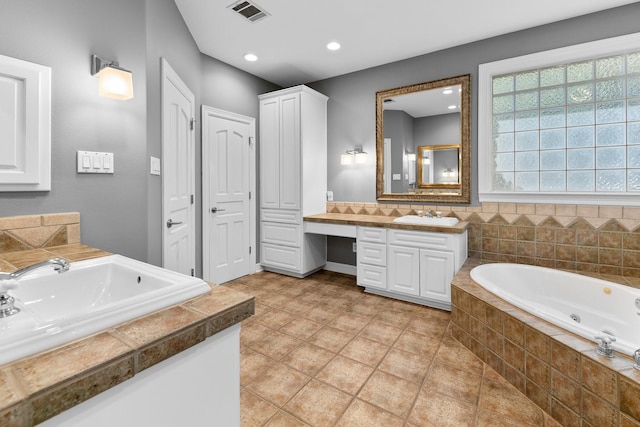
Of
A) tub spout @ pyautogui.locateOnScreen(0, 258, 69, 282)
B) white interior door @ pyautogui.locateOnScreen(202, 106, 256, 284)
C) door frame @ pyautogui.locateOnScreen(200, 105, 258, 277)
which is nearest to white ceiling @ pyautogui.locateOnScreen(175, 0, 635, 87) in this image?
door frame @ pyautogui.locateOnScreen(200, 105, 258, 277)

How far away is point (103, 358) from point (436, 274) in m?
2.79

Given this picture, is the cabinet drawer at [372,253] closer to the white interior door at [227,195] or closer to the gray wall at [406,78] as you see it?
the gray wall at [406,78]

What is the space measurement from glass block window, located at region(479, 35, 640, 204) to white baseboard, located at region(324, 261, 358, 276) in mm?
1814

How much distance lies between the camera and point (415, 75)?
11.5 ft

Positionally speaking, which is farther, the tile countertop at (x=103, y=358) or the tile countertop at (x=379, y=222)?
the tile countertop at (x=379, y=222)

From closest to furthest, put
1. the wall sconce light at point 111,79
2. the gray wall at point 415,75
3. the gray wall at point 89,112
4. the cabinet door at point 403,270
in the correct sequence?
the gray wall at point 89,112, the wall sconce light at point 111,79, the gray wall at point 415,75, the cabinet door at point 403,270

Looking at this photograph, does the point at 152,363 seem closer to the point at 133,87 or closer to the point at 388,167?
the point at 133,87

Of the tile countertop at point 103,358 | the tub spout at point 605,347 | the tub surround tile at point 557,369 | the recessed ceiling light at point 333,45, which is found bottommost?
the tub surround tile at point 557,369

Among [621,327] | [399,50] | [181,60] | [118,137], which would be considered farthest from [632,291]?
[181,60]

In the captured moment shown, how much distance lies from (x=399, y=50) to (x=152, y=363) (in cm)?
359

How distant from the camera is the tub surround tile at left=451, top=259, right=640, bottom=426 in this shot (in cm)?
Result: 131

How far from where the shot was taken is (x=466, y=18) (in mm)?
2738

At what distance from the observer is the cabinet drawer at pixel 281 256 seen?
3924mm

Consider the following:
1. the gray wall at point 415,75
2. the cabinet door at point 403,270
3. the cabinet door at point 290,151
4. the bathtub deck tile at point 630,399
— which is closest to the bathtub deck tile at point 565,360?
the bathtub deck tile at point 630,399
